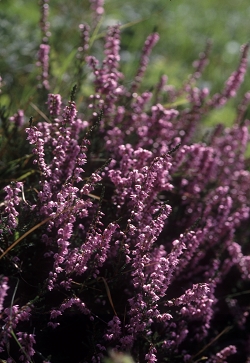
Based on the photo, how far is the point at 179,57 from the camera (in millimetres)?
6457

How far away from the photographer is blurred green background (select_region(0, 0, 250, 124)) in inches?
189

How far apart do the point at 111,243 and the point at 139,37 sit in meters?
4.39

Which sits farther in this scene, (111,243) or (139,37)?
(139,37)

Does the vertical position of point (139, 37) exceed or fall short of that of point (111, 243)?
it exceeds it

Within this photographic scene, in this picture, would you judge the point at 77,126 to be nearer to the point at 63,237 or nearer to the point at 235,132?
the point at 63,237

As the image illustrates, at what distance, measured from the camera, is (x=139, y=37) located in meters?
6.28

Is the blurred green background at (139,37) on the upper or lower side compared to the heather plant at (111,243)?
upper

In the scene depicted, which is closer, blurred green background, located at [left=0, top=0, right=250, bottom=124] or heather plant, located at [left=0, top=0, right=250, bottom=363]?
heather plant, located at [left=0, top=0, right=250, bottom=363]

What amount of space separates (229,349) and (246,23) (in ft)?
20.9

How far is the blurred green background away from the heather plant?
0.91 meters

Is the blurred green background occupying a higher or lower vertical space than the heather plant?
higher

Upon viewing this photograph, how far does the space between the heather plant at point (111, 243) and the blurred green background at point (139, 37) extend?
2.99 ft

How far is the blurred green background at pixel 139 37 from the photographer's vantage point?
480cm

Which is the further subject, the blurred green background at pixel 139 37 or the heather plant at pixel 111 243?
the blurred green background at pixel 139 37
